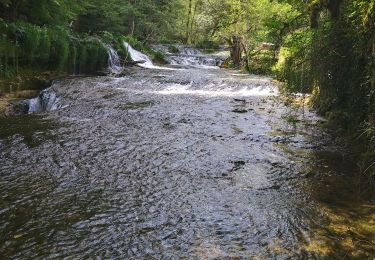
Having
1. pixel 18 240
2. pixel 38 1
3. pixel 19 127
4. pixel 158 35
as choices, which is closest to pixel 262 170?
pixel 18 240

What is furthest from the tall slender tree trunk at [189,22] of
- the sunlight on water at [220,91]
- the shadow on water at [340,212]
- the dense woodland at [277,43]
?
the shadow on water at [340,212]

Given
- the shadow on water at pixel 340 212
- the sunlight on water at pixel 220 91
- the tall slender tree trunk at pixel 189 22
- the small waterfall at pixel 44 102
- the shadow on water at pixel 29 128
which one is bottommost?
the shadow on water at pixel 340 212

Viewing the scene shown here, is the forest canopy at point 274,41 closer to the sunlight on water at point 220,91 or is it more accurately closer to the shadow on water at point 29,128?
the sunlight on water at point 220,91

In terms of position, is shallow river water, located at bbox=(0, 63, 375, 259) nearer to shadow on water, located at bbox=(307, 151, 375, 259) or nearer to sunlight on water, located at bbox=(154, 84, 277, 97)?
shadow on water, located at bbox=(307, 151, 375, 259)

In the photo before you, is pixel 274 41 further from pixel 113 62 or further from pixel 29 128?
pixel 113 62

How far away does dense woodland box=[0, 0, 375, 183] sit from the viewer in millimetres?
5645

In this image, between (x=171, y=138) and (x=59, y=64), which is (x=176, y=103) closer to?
(x=171, y=138)

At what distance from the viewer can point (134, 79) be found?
13.9 meters

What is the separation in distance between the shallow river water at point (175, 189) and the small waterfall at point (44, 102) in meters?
1.29

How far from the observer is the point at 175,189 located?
4.89 metres

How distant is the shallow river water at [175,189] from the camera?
3.65 metres

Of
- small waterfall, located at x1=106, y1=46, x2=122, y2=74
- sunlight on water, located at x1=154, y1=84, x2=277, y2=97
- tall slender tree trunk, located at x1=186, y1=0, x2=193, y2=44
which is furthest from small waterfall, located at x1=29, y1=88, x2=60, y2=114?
tall slender tree trunk, located at x1=186, y1=0, x2=193, y2=44

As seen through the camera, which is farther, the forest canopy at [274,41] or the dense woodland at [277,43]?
the forest canopy at [274,41]

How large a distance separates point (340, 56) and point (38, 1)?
11861mm
